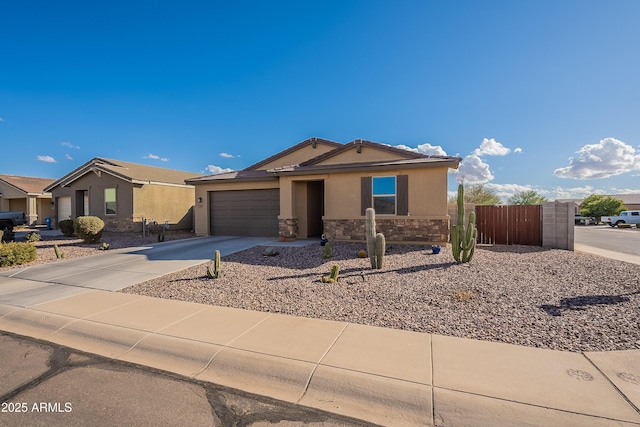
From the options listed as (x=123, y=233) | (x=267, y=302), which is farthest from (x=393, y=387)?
(x=123, y=233)

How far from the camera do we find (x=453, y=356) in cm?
359

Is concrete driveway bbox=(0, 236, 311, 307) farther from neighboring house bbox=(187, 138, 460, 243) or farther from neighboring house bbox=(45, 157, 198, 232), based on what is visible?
neighboring house bbox=(45, 157, 198, 232)

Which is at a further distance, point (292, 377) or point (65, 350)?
point (65, 350)

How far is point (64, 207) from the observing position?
21047mm

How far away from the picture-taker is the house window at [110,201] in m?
17.9

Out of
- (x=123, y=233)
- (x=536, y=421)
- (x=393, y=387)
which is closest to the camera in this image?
(x=536, y=421)

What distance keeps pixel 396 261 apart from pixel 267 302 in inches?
177

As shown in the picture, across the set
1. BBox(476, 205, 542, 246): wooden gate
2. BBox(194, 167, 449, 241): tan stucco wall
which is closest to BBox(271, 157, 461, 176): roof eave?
BBox(194, 167, 449, 241): tan stucco wall

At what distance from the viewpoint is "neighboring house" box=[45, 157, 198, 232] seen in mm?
17375

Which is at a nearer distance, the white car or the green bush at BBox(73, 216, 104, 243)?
the green bush at BBox(73, 216, 104, 243)

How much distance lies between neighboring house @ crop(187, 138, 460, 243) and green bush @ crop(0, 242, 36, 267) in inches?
278

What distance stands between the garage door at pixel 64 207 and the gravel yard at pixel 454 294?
60.1 ft

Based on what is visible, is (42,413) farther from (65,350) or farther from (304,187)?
(304,187)

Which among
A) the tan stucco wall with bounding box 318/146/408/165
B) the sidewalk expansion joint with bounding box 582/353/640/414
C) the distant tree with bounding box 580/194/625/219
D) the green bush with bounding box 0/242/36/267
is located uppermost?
the tan stucco wall with bounding box 318/146/408/165
